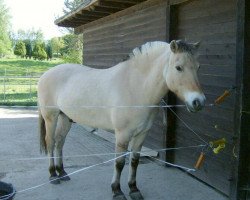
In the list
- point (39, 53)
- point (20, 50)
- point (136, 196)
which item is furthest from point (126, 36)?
point (20, 50)

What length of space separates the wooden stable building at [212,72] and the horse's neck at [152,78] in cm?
79

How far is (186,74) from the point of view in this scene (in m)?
3.56

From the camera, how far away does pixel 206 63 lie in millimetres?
4930

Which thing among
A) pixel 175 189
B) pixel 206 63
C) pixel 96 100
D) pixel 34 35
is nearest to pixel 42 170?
pixel 96 100

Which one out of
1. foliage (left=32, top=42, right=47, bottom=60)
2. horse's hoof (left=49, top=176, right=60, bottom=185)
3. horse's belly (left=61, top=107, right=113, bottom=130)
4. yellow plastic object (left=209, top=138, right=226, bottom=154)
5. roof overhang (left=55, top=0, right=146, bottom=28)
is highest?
foliage (left=32, top=42, right=47, bottom=60)

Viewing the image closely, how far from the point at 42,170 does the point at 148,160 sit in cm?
176

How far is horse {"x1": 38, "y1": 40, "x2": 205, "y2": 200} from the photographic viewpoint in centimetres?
362

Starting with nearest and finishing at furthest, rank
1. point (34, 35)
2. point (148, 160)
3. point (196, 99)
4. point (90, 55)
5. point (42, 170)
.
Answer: point (196, 99)
point (42, 170)
point (148, 160)
point (90, 55)
point (34, 35)

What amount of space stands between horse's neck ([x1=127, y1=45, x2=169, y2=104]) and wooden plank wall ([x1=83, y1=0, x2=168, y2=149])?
5.52ft

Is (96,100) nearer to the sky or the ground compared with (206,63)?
nearer to the ground

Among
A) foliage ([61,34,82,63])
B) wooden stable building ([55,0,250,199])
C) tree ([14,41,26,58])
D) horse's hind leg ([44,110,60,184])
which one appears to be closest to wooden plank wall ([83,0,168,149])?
wooden stable building ([55,0,250,199])

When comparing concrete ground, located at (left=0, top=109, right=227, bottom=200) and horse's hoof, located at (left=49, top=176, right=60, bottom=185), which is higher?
horse's hoof, located at (left=49, top=176, right=60, bottom=185)

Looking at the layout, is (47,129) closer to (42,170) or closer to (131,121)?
Answer: (42,170)

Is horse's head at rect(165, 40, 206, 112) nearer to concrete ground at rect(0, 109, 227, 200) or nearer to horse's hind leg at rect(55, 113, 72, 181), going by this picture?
concrete ground at rect(0, 109, 227, 200)
